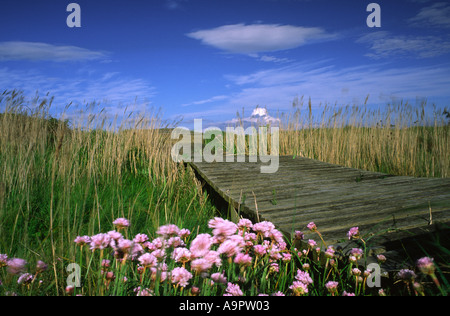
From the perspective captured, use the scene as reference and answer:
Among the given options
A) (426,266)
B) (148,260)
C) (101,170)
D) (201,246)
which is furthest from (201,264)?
(101,170)

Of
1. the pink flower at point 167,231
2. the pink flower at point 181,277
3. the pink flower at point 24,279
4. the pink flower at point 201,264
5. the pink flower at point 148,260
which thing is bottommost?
the pink flower at point 24,279

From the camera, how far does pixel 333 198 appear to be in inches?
103

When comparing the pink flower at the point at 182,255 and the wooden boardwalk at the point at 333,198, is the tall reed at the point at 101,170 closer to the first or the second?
the wooden boardwalk at the point at 333,198

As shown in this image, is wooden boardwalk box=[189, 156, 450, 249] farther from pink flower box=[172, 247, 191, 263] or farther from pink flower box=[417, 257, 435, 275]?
pink flower box=[417, 257, 435, 275]

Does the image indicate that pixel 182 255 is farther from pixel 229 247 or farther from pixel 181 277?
pixel 229 247

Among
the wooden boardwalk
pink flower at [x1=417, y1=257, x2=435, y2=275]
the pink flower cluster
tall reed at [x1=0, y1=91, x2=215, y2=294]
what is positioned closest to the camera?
pink flower at [x1=417, y1=257, x2=435, y2=275]

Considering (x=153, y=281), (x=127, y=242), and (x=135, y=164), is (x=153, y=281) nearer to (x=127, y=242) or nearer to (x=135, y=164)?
(x=127, y=242)

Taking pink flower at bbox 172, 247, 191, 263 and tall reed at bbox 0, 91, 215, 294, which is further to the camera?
tall reed at bbox 0, 91, 215, 294

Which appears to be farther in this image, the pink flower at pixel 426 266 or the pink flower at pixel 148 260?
the pink flower at pixel 148 260

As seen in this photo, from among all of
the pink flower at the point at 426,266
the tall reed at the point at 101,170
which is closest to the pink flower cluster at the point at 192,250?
the pink flower at the point at 426,266

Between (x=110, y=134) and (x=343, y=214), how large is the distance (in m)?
3.60

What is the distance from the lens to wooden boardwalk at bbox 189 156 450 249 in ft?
6.28

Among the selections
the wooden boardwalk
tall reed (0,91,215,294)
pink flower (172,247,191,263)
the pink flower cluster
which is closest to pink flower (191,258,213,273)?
the pink flower cluster

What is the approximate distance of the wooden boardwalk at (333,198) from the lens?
192cm
